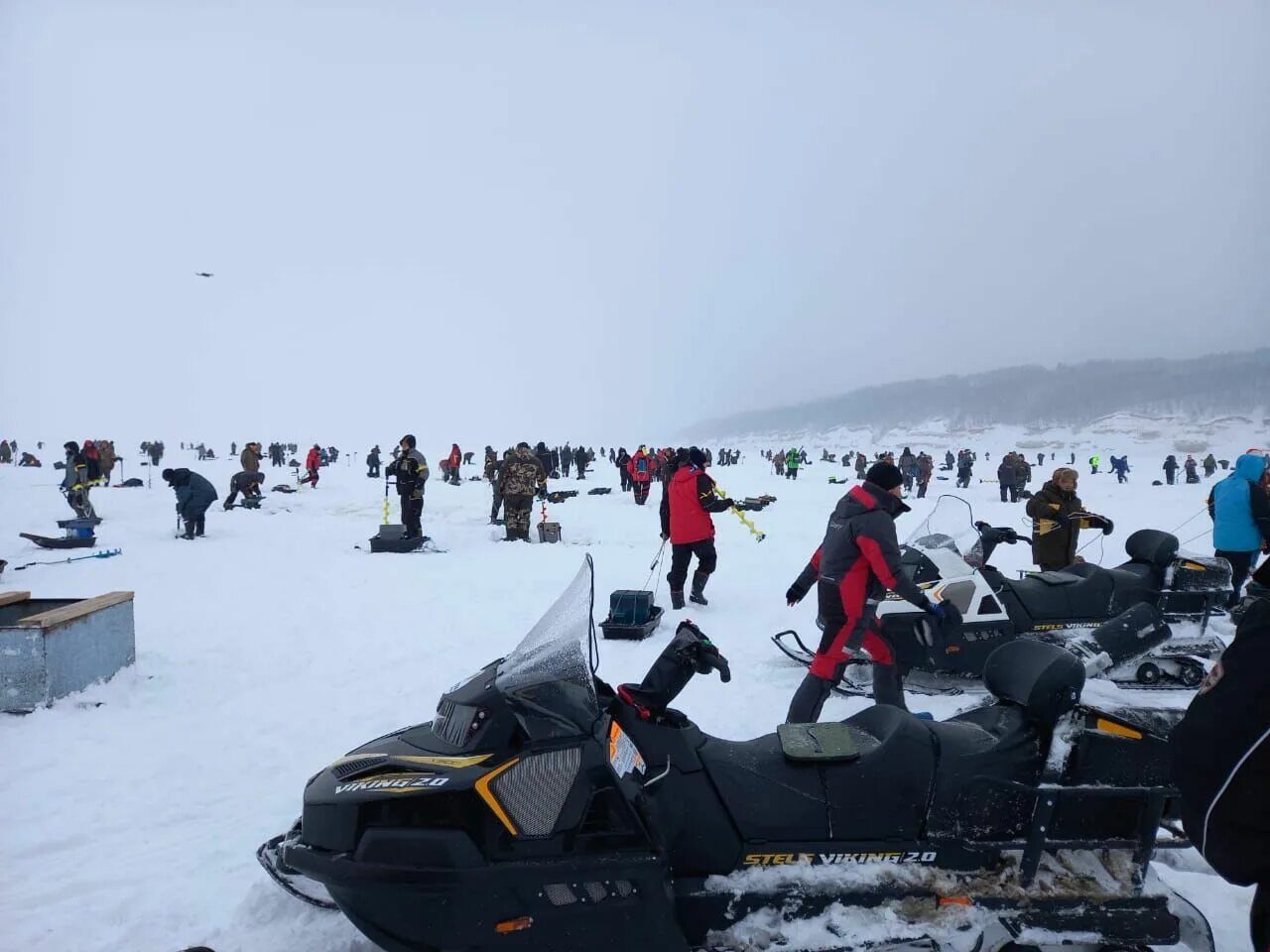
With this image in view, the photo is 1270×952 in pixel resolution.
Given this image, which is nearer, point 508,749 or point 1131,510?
point 508,749

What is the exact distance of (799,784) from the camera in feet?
8.30

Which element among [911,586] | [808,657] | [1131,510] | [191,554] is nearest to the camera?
[911,586]

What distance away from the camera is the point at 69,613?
4.93 meters

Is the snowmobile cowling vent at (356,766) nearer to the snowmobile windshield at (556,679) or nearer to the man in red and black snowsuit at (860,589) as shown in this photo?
the snowmobile windshield at (556,679)

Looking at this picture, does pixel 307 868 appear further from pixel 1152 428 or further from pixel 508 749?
pixel 1152 428

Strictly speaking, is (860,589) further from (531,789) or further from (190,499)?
(190,499)

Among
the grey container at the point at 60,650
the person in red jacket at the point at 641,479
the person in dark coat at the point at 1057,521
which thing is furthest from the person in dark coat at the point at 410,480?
the person in dark coat at the point at 1057,521

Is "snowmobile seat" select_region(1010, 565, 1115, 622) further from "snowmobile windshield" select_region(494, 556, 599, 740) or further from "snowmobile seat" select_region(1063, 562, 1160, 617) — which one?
"snowmobile windshield" select_region(494, 556, 599, 740)

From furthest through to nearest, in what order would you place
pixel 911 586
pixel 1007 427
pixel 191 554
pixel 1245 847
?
pixel 1007 427 < pixel 191 554 < pixel 911 586 < pixel 1245 847

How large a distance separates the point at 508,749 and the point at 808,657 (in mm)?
4204

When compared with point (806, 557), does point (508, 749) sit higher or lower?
higher

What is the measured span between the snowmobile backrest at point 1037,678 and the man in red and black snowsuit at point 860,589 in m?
1.29

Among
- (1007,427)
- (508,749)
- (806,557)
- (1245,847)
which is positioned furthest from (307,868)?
(1007,427)

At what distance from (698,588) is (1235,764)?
698 centimetres
